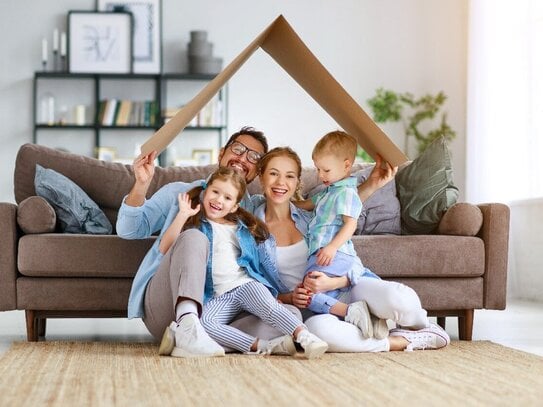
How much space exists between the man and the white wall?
166 inches

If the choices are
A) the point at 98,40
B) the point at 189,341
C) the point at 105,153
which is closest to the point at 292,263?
the point at 189,341

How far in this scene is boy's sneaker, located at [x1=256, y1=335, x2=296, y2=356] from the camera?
2809mm

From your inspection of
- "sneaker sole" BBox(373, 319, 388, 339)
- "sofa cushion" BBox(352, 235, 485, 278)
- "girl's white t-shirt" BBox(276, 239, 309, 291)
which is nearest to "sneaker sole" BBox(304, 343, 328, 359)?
"sneaker sole" BBox(373, 319, 388, 339)

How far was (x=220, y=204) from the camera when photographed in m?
3.03

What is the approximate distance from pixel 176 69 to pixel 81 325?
11.1 ft

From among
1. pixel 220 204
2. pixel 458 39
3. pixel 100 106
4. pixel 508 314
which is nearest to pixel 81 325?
pixel 220 204

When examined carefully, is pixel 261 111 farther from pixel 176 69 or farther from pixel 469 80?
pixel 469 80

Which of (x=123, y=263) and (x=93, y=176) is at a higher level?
(x=93, y=176)

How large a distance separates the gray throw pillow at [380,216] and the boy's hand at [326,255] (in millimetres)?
1023

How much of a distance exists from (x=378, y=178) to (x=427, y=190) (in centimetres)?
82

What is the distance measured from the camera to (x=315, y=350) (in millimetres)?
2719

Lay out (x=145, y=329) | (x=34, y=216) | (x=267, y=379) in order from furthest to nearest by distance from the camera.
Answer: (x=145, y=329)
(x=34, y=216)
(x=267, y=379)

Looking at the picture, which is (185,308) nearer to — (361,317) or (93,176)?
(361,317)

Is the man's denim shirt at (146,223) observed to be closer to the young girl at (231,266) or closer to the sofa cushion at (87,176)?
the young girl at (231,266)
